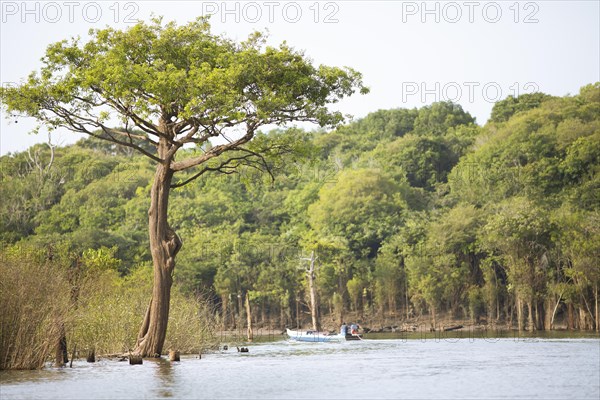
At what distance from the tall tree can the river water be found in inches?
150

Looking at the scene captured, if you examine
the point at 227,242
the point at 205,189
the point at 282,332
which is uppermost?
the point at 205,189

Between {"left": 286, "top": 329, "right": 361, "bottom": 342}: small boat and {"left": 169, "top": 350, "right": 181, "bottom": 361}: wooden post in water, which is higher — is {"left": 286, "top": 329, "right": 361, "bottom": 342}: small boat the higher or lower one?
the lower one

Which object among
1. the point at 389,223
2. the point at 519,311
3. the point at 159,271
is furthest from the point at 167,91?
the point at 389,223

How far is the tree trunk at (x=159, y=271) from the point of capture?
1125 inches

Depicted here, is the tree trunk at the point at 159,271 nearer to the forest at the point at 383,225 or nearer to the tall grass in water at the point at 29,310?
the tall grass in water at the point at 29,310

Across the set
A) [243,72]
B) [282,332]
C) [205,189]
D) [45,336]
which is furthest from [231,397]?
[205,189]

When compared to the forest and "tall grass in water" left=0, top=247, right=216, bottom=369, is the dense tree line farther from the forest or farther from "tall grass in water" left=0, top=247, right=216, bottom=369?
"tall grass in water" left=0, top=247, right=216, bottom=369

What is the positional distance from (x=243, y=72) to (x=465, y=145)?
68.6 meters

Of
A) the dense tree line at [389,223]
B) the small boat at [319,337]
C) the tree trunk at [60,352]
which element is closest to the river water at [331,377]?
the tree trunk at [60,352]

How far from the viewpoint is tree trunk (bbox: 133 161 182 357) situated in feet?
93.7

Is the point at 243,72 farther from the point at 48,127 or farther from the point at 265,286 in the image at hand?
the point at 265,286

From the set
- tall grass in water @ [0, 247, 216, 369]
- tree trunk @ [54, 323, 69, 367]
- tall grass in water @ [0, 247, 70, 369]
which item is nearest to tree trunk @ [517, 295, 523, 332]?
tall grass in water @ [0, 247, 216, 369]

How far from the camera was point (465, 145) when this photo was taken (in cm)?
9381

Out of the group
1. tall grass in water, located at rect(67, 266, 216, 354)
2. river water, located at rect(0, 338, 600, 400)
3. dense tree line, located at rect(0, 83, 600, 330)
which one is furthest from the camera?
dense tree line, located at rect(0, 83, 600, 330)
